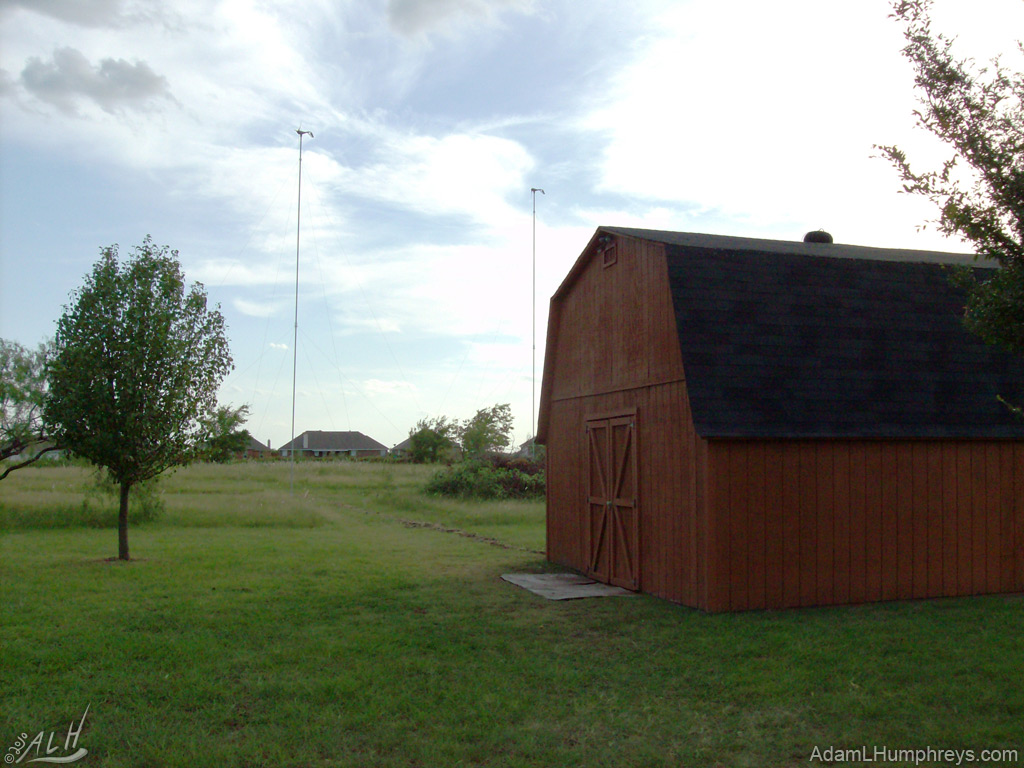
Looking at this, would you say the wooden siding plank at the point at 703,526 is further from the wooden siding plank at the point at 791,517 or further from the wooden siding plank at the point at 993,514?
the wooden siding plank at the point at 993,514

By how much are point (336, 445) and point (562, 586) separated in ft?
288

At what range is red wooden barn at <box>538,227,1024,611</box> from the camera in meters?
8.77

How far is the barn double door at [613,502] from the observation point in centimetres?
1051

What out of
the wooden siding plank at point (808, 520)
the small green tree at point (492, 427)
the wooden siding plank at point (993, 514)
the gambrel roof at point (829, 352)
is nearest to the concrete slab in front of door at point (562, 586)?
the wooden siding plank at point (808, 520)

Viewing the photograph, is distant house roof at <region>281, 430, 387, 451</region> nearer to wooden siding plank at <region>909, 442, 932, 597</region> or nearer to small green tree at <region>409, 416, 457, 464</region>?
small green tree at <region>409, 416, 457, 464</region>

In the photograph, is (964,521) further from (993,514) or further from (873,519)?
(873,519)

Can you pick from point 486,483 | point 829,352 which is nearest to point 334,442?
point 486,483

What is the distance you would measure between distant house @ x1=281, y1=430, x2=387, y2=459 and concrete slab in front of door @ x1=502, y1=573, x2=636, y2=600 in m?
82.9

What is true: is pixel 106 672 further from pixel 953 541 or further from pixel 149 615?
pixel 953 541

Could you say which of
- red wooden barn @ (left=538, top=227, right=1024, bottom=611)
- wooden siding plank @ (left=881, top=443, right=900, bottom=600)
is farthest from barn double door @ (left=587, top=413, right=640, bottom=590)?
wooden siding plank @ (left=881, top=443, right=900, bottom=600)

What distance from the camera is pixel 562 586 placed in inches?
431

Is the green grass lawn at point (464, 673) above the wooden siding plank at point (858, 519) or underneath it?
underneath

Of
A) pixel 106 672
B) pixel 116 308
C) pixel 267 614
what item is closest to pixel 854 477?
pixel 267 614

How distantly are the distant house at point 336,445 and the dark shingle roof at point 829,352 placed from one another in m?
85.7
